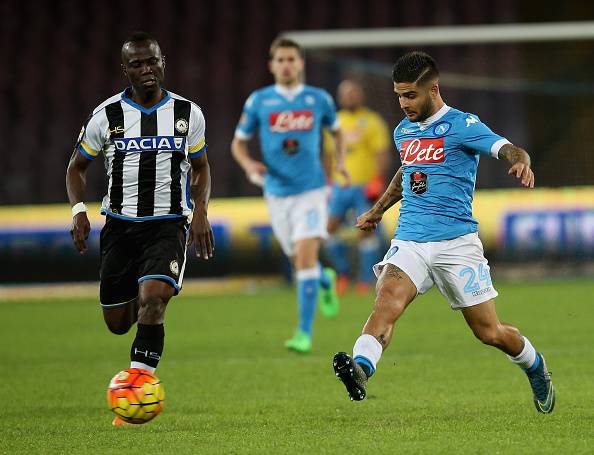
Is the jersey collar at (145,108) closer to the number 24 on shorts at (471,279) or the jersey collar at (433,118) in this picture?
the jersey collar at (433,118)

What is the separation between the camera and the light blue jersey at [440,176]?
5.48m

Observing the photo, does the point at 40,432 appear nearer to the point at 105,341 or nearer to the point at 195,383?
the point at 195,383

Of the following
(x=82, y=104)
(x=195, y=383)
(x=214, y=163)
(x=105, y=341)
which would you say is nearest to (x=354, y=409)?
(x=195, y=383)

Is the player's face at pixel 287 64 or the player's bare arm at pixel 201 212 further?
the player's face at pixel 287 64

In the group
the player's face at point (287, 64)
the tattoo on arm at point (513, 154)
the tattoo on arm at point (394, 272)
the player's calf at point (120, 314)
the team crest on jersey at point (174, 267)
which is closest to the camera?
the tattoo on arm at point (513, 154)

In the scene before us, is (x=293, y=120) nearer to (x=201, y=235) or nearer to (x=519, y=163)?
(x=201, y=235)

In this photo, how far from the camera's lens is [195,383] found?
7.23 m

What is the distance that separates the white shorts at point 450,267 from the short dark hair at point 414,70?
764 millimetres

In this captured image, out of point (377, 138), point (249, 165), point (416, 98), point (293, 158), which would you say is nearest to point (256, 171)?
point (249, 165)

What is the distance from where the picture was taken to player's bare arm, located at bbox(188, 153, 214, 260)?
5922 mm

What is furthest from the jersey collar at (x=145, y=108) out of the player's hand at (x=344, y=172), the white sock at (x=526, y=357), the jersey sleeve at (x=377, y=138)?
the jersey sleeve at (x=377, y=138)

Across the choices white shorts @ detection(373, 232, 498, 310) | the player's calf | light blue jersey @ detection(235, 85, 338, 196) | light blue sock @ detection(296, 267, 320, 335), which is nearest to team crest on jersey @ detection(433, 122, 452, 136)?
white shorts @ detection(373, 232, 498, 310)

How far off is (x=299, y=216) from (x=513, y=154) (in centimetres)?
420

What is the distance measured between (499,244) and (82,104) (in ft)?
23.8
